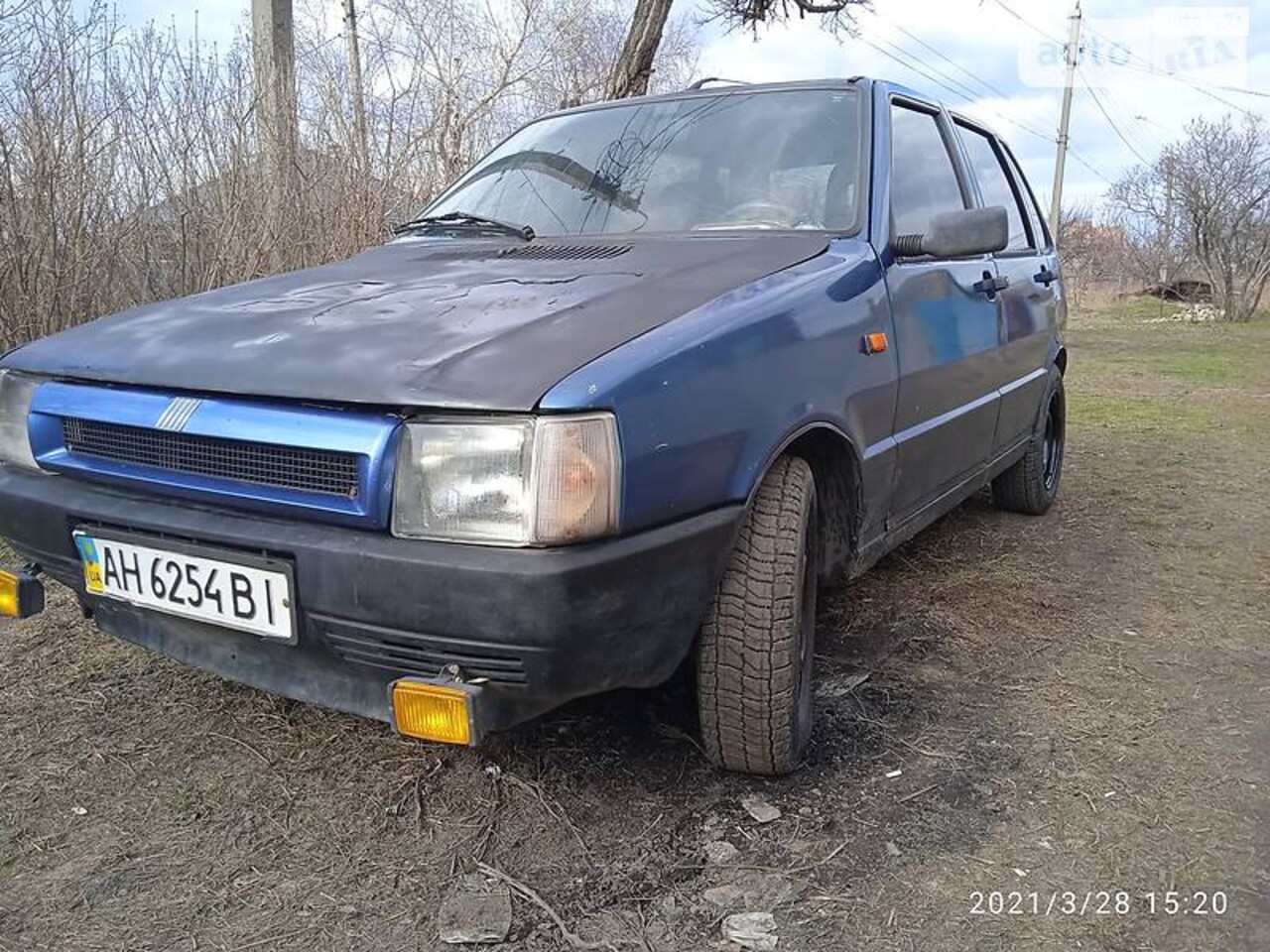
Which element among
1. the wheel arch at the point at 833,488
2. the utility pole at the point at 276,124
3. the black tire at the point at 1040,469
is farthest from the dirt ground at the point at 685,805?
the utility pole at the point at 276,124

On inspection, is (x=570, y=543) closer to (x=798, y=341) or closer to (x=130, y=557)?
(x=798, y=341)

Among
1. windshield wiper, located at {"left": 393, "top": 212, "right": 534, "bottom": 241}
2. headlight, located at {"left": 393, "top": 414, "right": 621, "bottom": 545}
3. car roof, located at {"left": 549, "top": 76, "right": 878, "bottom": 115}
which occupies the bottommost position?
headlight, located at {"left": 393, "top": 414, "right": 621, "bottom": 545}

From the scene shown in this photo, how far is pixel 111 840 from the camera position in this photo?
204cm

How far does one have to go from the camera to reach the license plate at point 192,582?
1805 mm

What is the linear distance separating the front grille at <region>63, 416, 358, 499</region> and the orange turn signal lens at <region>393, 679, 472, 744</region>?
13.8 inches

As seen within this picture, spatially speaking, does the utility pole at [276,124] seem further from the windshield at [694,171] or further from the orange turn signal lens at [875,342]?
the orange turn signal lens at [875,342]

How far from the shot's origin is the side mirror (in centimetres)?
265

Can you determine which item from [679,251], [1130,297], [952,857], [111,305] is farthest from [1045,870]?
[1130,297]

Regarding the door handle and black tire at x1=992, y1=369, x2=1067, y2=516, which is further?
black tire at x1=992, y1=369, x2=1067, y2=516

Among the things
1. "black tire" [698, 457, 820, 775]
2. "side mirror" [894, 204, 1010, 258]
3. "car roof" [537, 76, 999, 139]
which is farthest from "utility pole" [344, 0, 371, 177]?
"black tire" [698, 457, 820, 775]

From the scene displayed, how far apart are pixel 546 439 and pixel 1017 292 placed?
2845mm

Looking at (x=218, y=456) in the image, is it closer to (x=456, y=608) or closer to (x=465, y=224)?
(x=456, y=608)

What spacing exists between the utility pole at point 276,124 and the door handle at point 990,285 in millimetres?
4140

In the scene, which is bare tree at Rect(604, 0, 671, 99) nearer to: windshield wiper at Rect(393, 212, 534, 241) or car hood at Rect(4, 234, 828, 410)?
windshield wiper at Rect(393, 212, 534, 241)
